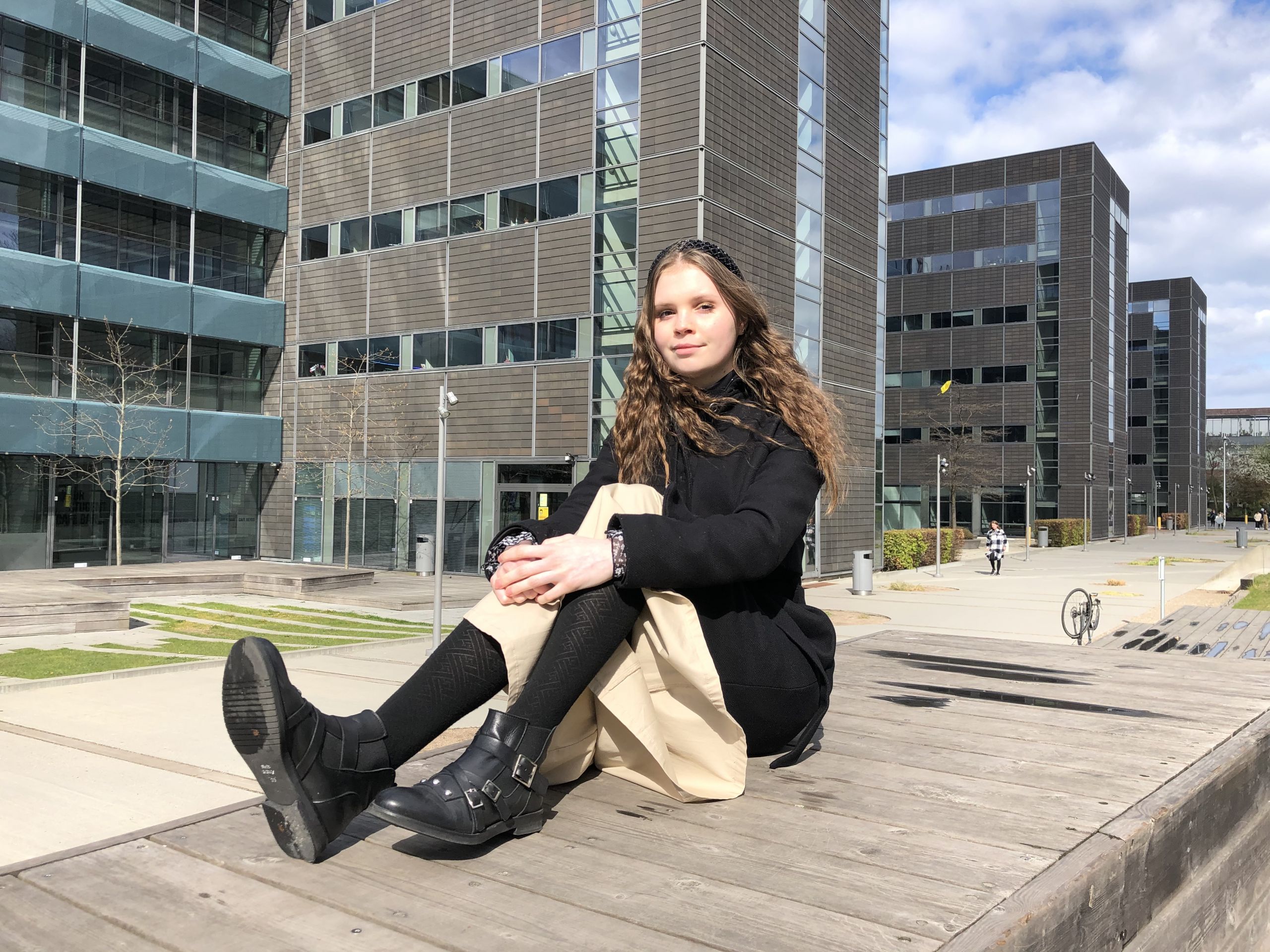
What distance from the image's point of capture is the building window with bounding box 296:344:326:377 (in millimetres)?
25766

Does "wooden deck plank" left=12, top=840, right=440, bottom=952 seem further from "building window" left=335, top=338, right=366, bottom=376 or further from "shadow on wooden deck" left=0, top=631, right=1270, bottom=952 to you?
"building window" left=335, top=338, right=366, bottom=376

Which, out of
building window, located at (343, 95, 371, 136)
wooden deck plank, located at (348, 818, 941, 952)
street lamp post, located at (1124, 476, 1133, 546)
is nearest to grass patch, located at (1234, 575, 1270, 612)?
wooden deck plank, located at (348, 818, 941, 952)

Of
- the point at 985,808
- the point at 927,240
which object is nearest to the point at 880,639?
the point at 985,808

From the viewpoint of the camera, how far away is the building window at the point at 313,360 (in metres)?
25.8

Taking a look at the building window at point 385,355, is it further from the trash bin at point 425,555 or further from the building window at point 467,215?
the trash bin at point 425,555

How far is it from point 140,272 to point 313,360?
465cm

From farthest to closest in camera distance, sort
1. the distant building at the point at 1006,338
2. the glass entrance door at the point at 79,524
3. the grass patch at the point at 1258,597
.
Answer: the distant building at the point at 1006,338, the glass entrance door at the point at 79,524, the grass patch at the point at 1258,597

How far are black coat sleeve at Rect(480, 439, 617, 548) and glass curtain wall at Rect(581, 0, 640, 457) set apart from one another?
1744cm

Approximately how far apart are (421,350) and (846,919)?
23.3 m

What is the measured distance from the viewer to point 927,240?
49844mm

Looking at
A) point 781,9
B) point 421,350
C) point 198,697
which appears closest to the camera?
point 198,697

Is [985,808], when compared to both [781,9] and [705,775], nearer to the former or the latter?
[705,775]

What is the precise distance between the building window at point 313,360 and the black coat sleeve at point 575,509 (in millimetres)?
24379

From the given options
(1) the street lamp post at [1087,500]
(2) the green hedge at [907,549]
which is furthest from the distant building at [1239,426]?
(2) the green hedge at [907,549]
